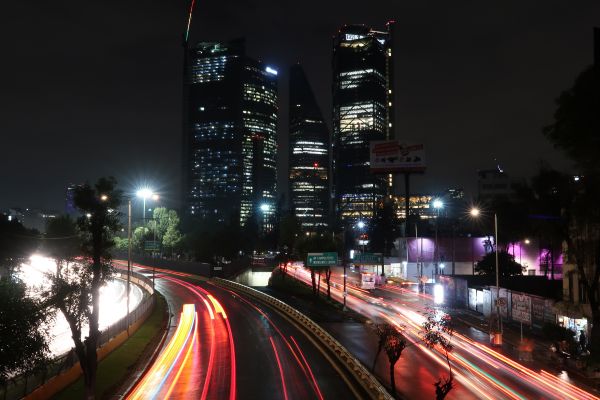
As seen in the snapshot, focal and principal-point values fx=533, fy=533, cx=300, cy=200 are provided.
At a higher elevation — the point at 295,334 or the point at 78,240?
the point at 78,240

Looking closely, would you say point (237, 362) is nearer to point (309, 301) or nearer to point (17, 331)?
point (17, 331)

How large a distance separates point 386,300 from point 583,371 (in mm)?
38642

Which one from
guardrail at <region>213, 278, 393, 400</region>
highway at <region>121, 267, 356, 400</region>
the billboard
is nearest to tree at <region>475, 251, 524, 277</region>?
guardrail at <region>213, 278, 393, 400</region>

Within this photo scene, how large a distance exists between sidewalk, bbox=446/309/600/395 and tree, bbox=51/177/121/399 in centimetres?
2611

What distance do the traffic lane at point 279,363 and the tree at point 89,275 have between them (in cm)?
785

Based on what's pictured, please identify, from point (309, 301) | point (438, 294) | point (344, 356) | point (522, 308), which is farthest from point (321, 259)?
point (344, 356)

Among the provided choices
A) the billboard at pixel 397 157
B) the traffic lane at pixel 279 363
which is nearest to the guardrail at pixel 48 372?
the traffic lane at pixel 279 363

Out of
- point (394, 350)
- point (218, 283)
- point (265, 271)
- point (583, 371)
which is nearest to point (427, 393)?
point (394, 350)

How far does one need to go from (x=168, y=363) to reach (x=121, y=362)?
292cm

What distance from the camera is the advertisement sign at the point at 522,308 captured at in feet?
146

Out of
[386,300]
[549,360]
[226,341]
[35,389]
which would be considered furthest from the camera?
[386,300]

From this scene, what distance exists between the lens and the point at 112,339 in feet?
123

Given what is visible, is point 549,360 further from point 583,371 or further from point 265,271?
point 265,271

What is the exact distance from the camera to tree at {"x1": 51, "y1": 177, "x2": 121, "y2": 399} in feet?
83.8
